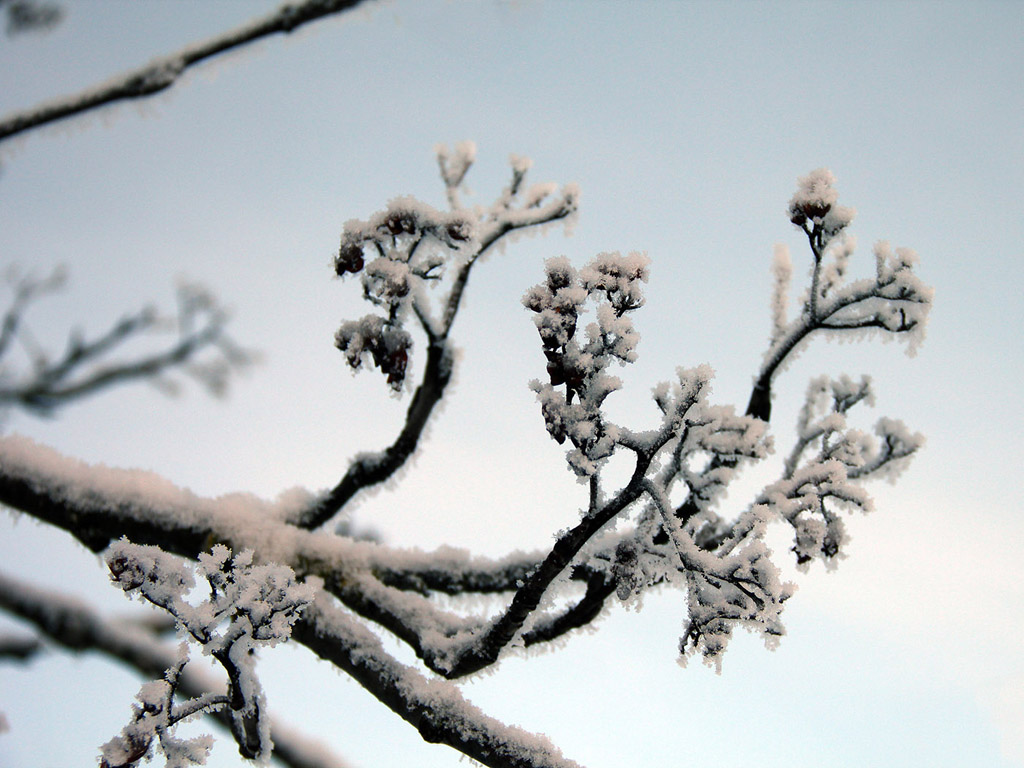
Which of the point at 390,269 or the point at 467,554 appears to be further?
the point at 467,554

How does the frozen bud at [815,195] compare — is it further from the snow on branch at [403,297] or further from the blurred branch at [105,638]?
the blurred branch at [105,638]

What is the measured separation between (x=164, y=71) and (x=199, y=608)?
47.9 inches

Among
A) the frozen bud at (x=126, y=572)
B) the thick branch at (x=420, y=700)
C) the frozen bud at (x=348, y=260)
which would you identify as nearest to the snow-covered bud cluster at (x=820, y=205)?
the frozen bud at (x=348, y=260)

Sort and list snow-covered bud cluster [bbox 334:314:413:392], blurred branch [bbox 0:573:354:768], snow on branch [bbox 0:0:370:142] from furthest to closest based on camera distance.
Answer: blurred branch [bbox 0:573:354:768] → snow-covered bud cluster [bbox 334:314:413:392] → snow on branch [bbox 0:0:370:142]

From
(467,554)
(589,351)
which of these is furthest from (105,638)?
(589,351)

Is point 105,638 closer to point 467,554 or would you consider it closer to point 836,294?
point 467,554

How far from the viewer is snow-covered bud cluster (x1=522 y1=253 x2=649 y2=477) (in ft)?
4.63

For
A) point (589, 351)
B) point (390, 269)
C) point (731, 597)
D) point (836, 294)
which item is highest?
point (836, 294)

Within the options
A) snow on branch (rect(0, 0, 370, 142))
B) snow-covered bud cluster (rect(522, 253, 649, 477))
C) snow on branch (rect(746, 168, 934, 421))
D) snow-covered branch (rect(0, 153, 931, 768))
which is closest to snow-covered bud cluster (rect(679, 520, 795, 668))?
snow-covered branch (rect(0, 153, 931, 768))

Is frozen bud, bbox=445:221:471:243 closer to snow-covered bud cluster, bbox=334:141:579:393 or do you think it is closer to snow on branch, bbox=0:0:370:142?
snow-covered bud cluster, bbox=334:141:579:393

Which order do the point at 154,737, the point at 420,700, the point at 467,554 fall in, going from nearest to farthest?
the point at 154,737, the point at 420,700, the point at 467,554

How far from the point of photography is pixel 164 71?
1.57 metres

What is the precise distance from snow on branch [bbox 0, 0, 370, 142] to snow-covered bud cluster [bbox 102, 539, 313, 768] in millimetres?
1059

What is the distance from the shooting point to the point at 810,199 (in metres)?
1.94
